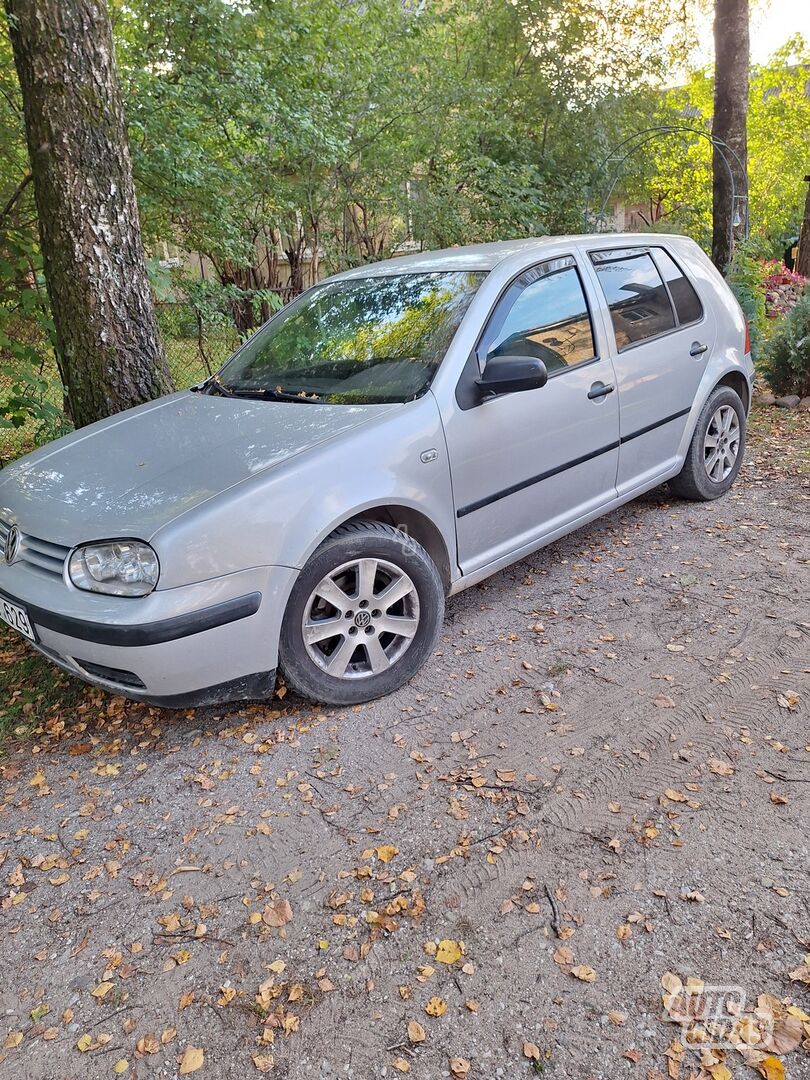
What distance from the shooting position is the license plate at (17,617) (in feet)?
9.35

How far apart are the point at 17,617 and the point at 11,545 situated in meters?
0.30

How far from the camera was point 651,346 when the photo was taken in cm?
420

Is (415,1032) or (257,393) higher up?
(257,393)

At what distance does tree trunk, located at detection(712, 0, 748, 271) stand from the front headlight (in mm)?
8408

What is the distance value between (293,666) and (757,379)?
7.12 m

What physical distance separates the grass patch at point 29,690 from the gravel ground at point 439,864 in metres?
0.03

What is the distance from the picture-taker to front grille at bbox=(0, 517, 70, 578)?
9.12ft

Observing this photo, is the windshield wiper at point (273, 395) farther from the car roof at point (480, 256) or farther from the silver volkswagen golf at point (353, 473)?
the car roof at point (480, 256)

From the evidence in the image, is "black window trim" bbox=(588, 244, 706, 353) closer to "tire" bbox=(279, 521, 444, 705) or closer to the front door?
the front door

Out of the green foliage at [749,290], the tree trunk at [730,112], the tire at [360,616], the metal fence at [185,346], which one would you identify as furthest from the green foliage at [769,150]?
the tire at [360,616]

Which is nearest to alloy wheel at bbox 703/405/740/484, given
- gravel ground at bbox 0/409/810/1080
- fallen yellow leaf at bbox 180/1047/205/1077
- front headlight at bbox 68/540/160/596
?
gravel ground at bbox 0/409/810/1080

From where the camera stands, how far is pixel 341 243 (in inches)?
404

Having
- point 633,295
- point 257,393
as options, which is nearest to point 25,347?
point 257,393

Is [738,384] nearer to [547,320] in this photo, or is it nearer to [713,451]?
[713,451]
